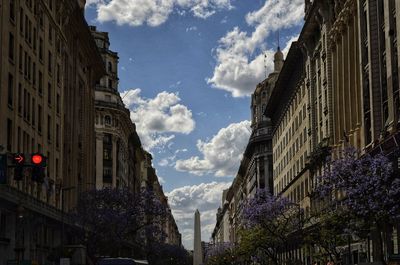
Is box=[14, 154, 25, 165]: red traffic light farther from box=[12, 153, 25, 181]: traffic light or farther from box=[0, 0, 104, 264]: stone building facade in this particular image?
box=[0, 0, 104, 264]: stone building facade

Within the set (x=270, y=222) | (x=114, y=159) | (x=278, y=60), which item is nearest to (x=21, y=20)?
(x=270, y=222)

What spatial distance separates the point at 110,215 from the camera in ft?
255

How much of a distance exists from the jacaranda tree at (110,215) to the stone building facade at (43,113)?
119 inches

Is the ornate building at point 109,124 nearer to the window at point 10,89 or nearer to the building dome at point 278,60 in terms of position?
the building dome at point 278,60

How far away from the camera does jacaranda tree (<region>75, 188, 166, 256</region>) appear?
77.5 metres

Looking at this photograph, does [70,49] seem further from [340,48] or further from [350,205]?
[350,205]

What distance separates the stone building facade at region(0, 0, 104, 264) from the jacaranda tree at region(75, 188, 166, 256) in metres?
3.02

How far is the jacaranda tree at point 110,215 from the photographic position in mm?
77500

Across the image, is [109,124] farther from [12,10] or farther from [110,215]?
[12,10]

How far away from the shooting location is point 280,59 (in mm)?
174250

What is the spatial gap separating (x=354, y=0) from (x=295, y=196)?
42355mm

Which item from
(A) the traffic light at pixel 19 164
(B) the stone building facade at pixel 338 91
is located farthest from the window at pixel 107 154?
(A) the traffic light at pixel 19 164

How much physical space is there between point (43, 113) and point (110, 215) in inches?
589

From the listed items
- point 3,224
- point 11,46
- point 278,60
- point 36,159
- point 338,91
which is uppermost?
point 278,60
